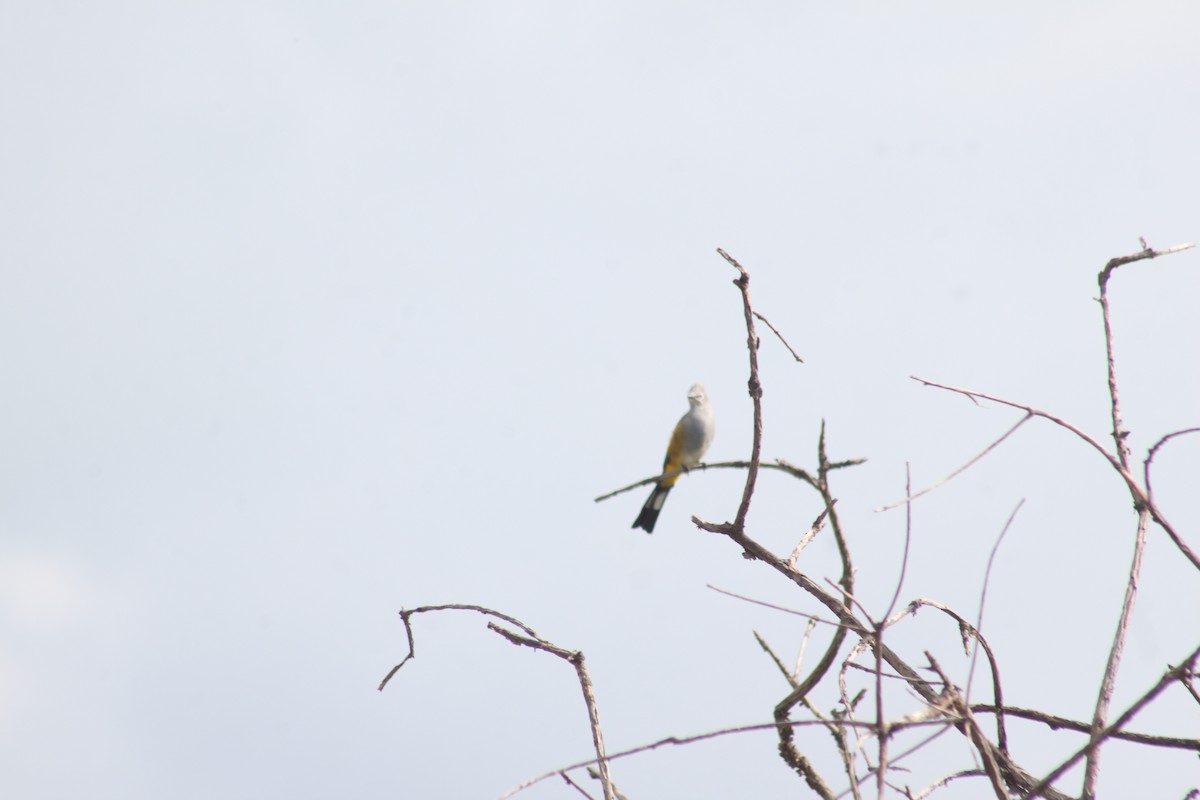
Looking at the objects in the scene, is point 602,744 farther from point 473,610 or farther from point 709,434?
point 709,434

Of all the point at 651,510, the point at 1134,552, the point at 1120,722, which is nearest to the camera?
the point at 1120,722

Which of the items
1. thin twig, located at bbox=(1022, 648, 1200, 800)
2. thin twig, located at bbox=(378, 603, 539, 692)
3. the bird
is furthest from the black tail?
thin twig, located at bbox=(1022, 648, 1200, 800)

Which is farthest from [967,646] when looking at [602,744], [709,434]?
[709,434]

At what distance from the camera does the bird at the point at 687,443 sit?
10688 mm

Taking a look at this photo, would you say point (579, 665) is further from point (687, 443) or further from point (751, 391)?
point (687, 443)

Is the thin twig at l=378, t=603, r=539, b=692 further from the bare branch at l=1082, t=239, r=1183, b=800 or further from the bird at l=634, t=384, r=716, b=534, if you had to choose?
the bird at l=634, t=384, r=716, b=534

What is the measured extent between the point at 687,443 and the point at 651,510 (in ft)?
2.62

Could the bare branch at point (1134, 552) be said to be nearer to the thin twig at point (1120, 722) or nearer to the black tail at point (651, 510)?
the thin twig at point (1120, 722)

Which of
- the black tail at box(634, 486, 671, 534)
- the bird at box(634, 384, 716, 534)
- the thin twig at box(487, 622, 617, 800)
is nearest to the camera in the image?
the thin twig at box(487, 622, 617, 800)

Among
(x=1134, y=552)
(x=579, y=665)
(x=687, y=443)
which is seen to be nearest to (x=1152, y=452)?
(x=1134, y=552)

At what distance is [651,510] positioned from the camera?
11.1m

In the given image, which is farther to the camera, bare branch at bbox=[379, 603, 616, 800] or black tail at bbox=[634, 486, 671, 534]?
black tail at bbox=[634, 486, 671, 534]

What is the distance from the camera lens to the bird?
10.7m

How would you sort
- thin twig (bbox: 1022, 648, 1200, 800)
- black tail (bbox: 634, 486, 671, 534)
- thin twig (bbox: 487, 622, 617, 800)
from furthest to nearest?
black tail (bbox: 634, 486, 671, 534)
thin twig (bbox: 487, 622, 617, 800)
thin twig (bbox: 1022, 648, 1200, 800)
